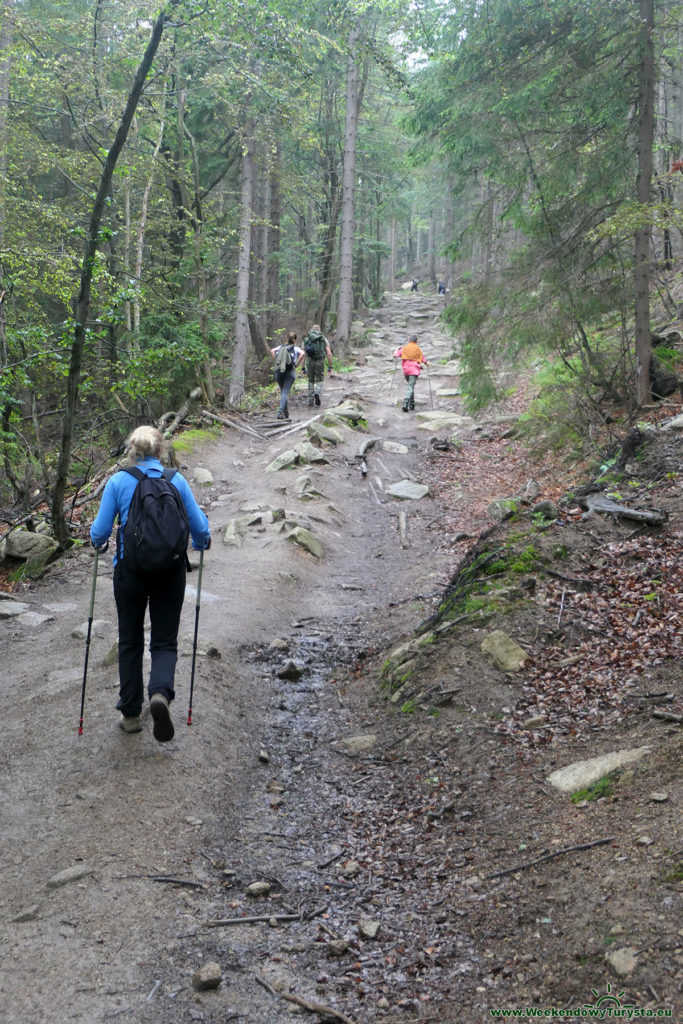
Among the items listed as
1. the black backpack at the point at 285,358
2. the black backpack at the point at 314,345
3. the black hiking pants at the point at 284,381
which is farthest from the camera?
the black backpack at the point at 314,345

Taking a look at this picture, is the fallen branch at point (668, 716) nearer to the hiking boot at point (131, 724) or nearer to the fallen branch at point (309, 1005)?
the fallen branch at point (309, 1005)

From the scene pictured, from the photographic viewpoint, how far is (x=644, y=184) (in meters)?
10.3

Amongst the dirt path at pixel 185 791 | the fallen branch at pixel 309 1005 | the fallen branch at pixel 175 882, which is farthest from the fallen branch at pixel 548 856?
the fallen branch at pixel 175 882

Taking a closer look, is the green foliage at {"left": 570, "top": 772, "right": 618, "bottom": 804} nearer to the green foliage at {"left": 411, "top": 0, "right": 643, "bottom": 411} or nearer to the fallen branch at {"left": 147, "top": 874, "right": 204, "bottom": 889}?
the fallen branch at {"left": 147, "top": 874, "right": 204, "bottom": 889}

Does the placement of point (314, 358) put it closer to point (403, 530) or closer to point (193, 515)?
point (403, 530)

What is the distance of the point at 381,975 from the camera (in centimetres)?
325

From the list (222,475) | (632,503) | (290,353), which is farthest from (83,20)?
(632,503)

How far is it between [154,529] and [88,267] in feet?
16.5

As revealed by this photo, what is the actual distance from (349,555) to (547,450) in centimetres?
496

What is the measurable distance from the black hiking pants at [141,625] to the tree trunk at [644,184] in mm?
7907

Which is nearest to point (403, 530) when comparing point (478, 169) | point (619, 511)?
point (619, 511)

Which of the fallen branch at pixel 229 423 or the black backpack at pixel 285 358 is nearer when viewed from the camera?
the fallen branch at pixel 229 423

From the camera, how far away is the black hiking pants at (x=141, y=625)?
4988 millimetres

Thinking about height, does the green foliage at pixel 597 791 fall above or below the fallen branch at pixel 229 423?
below
